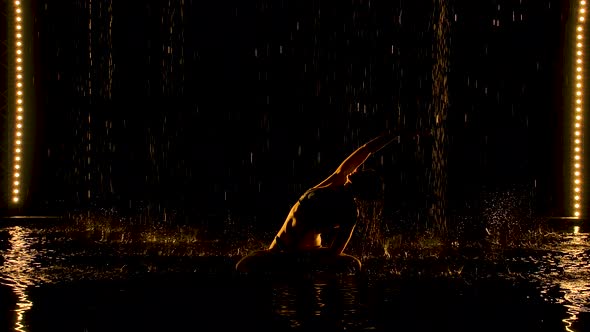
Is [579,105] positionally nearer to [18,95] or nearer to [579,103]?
[579,103]

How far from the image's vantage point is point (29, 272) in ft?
18.9

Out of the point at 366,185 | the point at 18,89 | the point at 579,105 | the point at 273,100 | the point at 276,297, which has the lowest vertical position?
the point at 276,297

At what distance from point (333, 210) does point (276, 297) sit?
1063 mm

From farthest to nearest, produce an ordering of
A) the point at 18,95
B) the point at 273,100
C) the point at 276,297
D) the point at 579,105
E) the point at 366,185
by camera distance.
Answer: the point at 273,100 < the point at 18,95 < the point at 579,105 < the point at 366,185 < the point at 276,297

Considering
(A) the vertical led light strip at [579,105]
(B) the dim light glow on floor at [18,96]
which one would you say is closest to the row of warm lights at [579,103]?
(A) the vertical led light strip at [579,105]

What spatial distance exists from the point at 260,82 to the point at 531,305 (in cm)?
917

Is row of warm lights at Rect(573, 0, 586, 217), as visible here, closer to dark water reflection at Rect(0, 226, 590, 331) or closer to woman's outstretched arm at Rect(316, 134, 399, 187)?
dark water reflection at Rect(0, 226, 590, 331)

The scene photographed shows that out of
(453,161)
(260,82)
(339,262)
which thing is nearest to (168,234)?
(339,262)

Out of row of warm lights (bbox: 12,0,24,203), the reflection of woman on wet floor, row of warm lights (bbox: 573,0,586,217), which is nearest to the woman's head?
the reflection of woman on wet floor

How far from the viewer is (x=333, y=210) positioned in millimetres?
5504

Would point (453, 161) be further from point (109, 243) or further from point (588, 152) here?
point (109, 243)

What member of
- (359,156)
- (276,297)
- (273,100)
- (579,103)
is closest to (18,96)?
(273,100)

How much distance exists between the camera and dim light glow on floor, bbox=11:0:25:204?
1058 cm

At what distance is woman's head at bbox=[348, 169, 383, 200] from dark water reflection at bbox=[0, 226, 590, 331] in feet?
2.26
